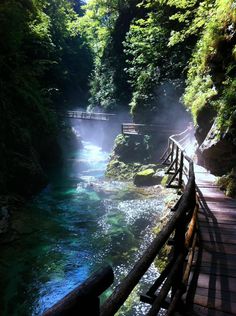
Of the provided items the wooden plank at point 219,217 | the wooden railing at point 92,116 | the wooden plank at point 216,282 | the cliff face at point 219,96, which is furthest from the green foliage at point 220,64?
the wooden railing at point 92,116

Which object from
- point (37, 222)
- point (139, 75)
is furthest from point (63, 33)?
point (37, 222)

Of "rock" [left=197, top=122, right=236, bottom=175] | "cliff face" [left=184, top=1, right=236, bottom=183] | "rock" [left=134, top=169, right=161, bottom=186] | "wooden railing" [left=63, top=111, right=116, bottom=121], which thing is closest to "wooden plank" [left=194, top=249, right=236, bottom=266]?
"cliff face" [left=184, top=1, right=236, bottom=183]

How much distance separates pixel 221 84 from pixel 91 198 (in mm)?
9564

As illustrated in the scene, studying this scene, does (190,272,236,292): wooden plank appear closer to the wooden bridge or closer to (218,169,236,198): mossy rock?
the wooden bridge

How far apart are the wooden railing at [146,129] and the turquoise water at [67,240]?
5.87 metres

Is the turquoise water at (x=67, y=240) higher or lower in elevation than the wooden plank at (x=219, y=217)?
lower

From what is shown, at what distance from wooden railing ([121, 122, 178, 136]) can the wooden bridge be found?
17.2m

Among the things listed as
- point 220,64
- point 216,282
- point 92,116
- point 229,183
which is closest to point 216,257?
point 216,282

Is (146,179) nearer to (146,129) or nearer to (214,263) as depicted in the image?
(146,129)

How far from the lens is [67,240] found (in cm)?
1265

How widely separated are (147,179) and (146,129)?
6.62m

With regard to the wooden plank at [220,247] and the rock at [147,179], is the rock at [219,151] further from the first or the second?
the rock at [147,179]

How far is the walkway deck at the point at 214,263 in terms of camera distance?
3939mm

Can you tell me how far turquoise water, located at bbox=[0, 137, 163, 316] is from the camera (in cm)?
925
